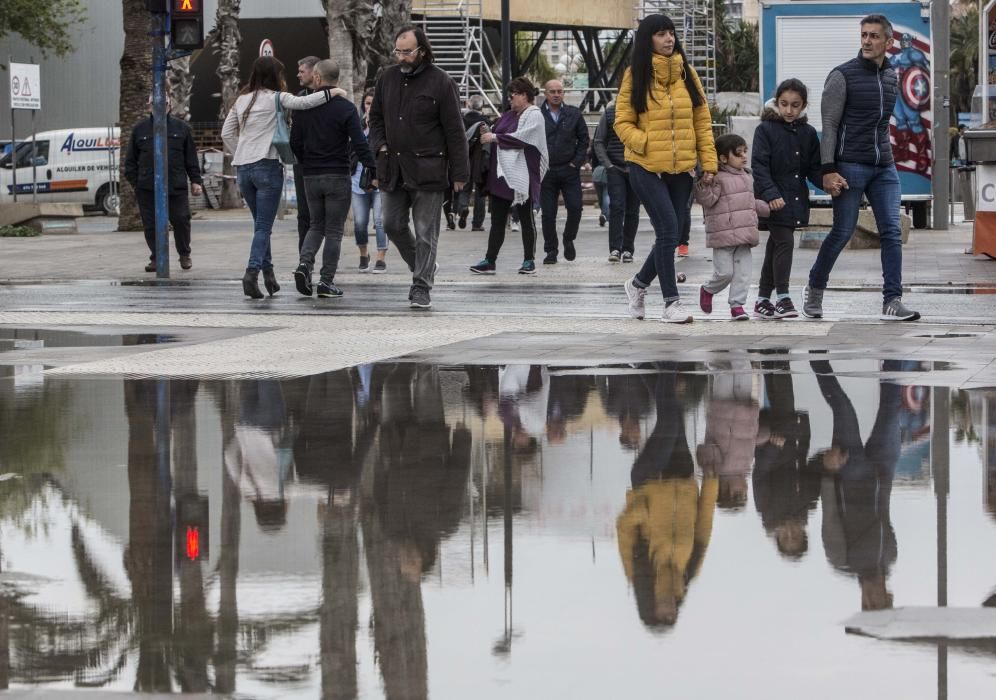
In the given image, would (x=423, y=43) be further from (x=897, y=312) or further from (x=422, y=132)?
(x=897, y=312)

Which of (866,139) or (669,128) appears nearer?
(669,128)

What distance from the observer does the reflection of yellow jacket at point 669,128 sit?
36.5 feet

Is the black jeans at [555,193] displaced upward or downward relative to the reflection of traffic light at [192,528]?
upward

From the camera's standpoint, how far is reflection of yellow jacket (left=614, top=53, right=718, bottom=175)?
11117 millimetres

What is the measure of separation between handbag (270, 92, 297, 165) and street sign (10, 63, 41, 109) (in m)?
19.1

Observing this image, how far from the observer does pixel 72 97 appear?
52.0 m

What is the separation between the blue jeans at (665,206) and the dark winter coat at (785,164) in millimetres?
663

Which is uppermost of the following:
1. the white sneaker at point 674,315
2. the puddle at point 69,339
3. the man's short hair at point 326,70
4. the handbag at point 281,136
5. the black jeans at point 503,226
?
the man's short hair at point 326,70

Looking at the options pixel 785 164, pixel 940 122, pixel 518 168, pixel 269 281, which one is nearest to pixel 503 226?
pixel 518 168

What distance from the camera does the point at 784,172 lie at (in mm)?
11875

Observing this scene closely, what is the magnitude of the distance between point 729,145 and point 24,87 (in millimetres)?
23327

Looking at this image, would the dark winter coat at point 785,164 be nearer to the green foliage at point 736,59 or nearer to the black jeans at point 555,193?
the black jeans at point 555,193

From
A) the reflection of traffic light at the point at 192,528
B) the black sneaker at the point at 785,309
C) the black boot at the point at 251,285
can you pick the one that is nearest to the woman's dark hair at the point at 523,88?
the black boot at the point at 251,285

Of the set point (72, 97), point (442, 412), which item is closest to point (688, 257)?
point (442, 412)
